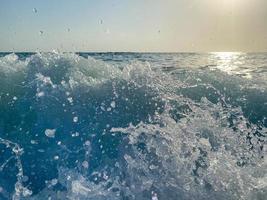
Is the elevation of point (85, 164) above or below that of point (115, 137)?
below

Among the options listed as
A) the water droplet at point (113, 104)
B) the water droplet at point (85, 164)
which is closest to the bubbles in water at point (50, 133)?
the water droplet at point (85, 164)

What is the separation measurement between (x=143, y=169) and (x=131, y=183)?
0.81 feet

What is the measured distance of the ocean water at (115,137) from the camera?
4.04 meters

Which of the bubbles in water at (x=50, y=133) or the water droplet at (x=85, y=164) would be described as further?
the bubbles in water at (x=50, y=133)

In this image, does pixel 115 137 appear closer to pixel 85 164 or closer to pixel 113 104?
pixel 85 164

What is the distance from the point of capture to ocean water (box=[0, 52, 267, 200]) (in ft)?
13.2

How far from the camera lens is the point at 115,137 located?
195 inches

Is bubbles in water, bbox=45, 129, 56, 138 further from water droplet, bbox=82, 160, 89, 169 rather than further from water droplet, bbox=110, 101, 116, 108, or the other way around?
water droplet, bbox=110, 101, 116, 108

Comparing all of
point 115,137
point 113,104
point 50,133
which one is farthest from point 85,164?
point 113,104

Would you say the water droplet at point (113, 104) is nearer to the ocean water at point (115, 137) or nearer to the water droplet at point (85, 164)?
the ocean water at point (115, 137)

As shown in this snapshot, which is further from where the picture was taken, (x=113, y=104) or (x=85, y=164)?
(x=113, y=104)

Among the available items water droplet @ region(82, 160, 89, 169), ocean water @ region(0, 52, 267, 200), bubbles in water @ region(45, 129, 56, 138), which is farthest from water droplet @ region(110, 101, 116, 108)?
water droplet @ region(82, 160, 89, 169)

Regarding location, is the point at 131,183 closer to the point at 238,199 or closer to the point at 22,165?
the point at 238,199

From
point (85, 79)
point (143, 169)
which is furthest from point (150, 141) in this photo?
point (85, 79)
